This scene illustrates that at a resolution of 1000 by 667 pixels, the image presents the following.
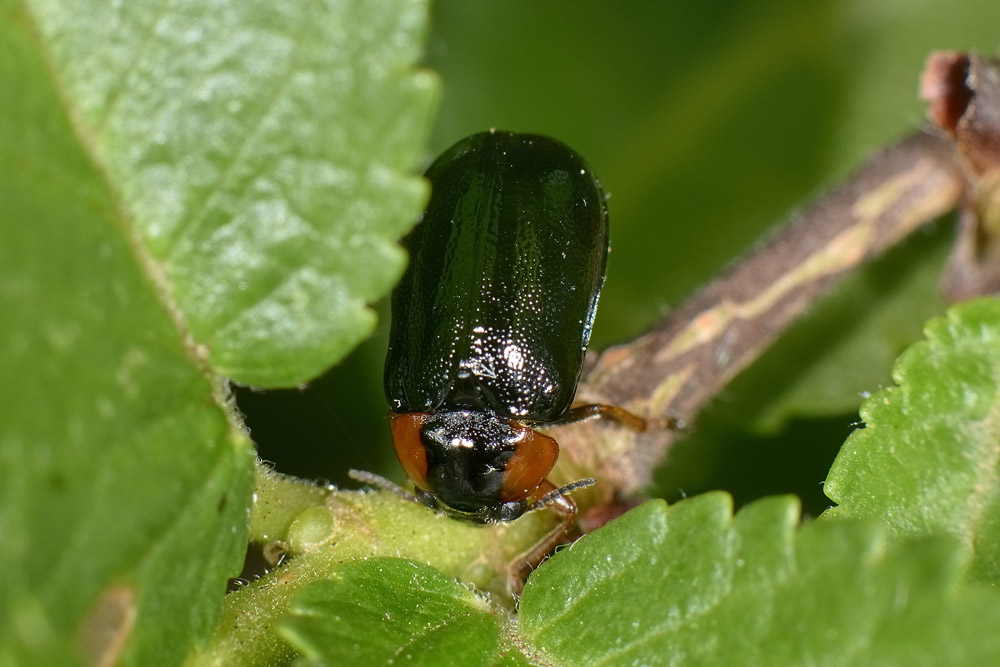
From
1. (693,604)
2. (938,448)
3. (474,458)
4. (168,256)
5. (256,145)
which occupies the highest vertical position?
(256,145)

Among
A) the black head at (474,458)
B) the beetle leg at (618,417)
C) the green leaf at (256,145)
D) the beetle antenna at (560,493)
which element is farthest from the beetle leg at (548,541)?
the green leaf at (256,145)

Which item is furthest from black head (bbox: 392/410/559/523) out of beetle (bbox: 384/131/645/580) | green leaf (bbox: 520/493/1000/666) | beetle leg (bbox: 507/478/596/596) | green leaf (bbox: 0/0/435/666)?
green leaf (bbox: 0/0/435/666)

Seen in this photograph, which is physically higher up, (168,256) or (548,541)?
(168,256)

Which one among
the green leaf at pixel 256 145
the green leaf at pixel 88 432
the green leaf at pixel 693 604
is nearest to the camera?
the green leaf at pixel 88 432

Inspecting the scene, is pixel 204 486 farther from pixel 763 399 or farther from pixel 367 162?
pixel 763 399

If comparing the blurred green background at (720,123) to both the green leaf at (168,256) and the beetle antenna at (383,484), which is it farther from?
the green leaf at (168,256)

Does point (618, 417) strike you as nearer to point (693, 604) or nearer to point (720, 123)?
point (693, 604)

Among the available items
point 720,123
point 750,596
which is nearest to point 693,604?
point 750,596

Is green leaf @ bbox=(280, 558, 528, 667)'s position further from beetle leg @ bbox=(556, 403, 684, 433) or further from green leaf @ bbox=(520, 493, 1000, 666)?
beetle leg @ bbox=(556, 403, 684, 433)
